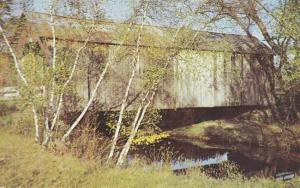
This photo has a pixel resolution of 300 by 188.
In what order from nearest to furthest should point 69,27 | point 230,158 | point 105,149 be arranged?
point 105,149
point 69,27
point 230,158

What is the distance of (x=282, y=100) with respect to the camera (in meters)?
24.0

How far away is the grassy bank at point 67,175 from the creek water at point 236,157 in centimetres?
377

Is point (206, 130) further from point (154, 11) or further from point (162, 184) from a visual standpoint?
point (162, 184)

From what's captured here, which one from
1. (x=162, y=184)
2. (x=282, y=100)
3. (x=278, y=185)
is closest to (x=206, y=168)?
(x=278, y=185)

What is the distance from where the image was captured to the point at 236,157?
16641 millimetres

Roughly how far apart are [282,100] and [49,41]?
1413cm

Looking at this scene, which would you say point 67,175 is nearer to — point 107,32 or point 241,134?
point 107,32

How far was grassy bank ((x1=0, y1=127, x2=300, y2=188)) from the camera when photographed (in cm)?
748

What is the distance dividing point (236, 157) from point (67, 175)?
10.0 metres

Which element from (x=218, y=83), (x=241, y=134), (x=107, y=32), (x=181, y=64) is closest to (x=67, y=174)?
(x=107, y=32)

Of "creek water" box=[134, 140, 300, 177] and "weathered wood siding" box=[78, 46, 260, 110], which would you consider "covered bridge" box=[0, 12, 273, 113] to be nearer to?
"weathered wood siding" box=[78, 46, 260, 110]

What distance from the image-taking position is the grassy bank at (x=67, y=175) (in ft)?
24.6

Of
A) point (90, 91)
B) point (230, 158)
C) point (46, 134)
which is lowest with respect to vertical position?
point (230, 158)

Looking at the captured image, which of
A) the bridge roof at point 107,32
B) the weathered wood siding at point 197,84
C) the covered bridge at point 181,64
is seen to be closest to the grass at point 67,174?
the bridge roof at point 107,32
